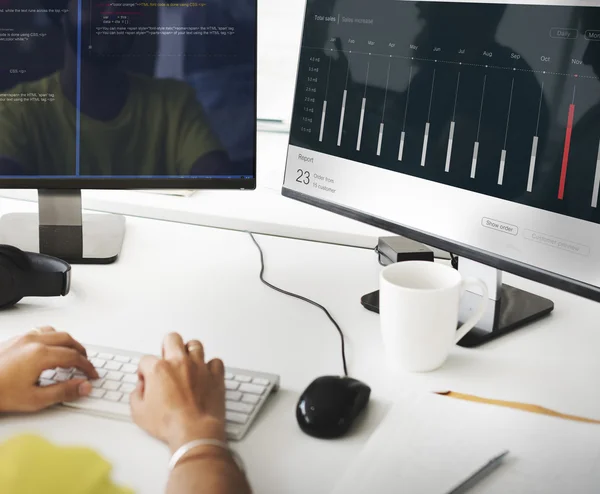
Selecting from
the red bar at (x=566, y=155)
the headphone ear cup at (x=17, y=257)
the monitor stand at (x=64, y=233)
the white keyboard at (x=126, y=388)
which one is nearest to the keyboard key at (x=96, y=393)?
the white keyboard at (x=126, y=388)

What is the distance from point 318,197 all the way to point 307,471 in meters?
0.51

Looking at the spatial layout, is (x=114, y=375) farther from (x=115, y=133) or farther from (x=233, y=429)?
(x=115, y=133)

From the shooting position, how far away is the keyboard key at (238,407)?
2.51ft

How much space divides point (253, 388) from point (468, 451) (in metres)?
0.23

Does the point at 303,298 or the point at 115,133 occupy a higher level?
the point at 115,133

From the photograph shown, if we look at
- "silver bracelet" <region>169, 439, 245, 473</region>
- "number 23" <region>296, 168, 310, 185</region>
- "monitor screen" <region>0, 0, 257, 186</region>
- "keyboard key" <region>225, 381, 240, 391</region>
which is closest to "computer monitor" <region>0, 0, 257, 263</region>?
"monitor screen" <region>0, 0, 257, 186</region>

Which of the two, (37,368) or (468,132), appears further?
(468,132)

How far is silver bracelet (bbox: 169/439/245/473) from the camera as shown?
0.67 meters

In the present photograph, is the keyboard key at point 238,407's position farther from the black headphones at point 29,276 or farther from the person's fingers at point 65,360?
the black headphones at point 29,276

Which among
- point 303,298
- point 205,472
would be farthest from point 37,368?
point 303,298

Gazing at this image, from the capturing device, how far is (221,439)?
696 millimetres

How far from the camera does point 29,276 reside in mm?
1026

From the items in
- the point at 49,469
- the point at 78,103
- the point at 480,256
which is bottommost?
the point at 49,469

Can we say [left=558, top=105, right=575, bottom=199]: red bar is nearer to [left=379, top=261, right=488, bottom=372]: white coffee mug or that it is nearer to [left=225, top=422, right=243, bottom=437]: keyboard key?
[left=379, top=261, right=488, bottom=372]: white coffee mug
